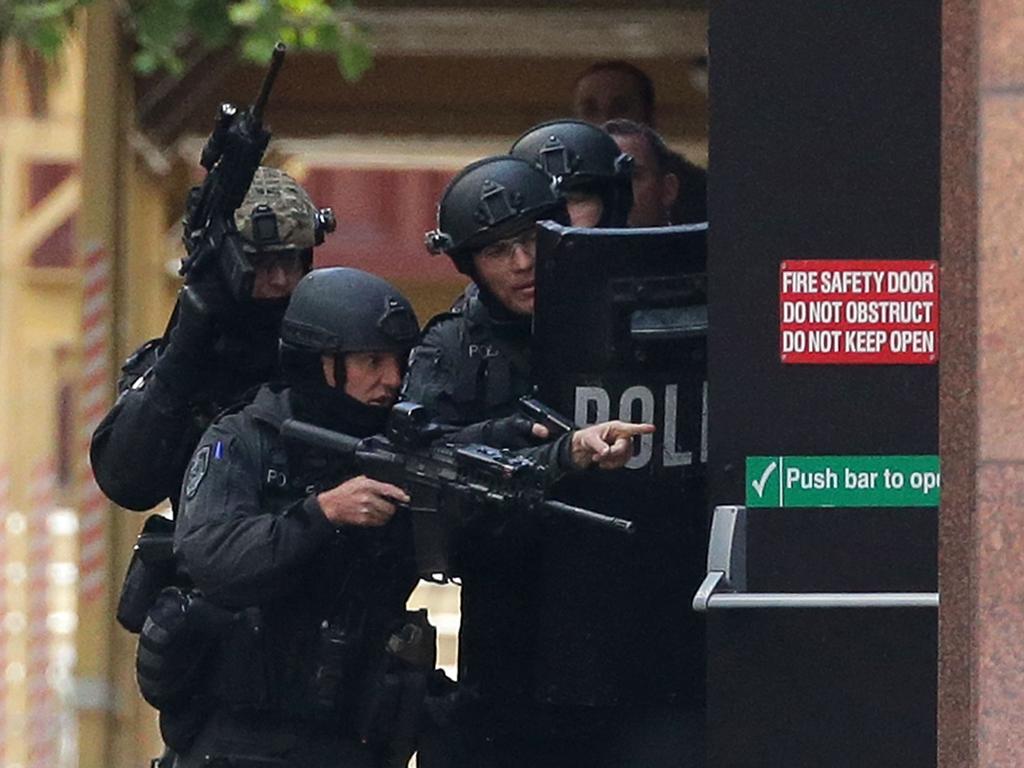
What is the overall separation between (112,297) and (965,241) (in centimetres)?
739

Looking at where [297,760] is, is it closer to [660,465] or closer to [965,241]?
[660,465]

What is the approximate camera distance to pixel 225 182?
19.8 feet

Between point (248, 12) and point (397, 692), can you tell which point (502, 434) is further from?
point (248, 12)

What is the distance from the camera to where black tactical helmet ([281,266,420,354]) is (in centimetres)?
561

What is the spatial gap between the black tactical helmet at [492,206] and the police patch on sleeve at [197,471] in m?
0.56

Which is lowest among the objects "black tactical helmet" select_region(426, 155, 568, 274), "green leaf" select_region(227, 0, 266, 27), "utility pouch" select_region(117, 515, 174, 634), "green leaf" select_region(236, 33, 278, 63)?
"utility pouch" select_region(117, 515, 174, 634)

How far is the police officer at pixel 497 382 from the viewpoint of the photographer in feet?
18.1

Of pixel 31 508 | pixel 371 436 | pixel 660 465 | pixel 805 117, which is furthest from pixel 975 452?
pixel 31 508

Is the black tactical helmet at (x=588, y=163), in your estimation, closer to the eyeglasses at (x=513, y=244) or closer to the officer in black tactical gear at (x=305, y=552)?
the eyeglasses at (x=513, y=244)

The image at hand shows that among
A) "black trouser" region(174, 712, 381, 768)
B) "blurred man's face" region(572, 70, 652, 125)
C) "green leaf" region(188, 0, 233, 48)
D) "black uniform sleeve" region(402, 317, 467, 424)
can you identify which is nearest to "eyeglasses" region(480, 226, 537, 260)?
"black uniform sleeve" region(402, 317, 467, 424)

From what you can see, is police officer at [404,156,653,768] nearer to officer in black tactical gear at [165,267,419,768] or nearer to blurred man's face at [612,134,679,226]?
officer in black tactical gear at [165,267,419,768]

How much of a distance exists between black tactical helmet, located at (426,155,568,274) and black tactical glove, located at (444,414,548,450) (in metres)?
0.33

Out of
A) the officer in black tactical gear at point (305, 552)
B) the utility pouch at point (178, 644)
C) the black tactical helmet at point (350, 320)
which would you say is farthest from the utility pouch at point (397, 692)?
the black tactical helmet at point (350, 320)

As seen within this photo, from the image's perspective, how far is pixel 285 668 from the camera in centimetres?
575
